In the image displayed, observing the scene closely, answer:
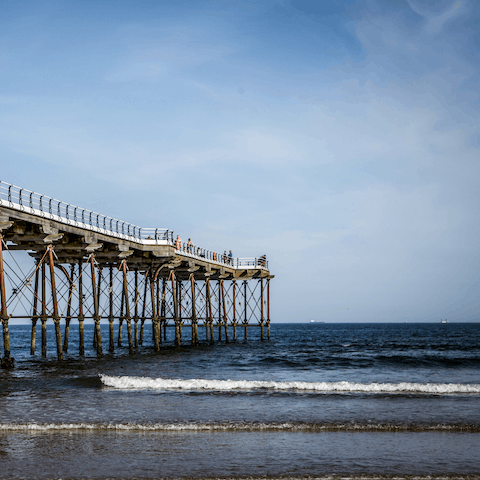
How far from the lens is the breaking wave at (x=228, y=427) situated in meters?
12.2

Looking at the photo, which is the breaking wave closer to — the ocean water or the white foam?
the ocean water

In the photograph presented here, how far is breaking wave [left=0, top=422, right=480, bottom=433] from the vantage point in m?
12.2

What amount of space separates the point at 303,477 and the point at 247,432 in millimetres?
3535

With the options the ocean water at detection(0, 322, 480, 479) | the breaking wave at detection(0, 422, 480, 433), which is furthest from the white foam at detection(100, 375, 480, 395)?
the breaking wave at detection(0, 422, 480, 433)

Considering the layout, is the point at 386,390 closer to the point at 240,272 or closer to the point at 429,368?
the point at 429,368

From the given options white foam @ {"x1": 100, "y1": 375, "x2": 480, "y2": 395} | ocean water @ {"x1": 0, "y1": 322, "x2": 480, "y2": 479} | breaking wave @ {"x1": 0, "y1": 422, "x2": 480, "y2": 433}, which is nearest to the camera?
ocean water @ {"x1": 0, "y1": 322, "x2": 480, "y2": 479}

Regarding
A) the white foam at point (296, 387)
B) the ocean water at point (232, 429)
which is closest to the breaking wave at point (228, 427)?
the ocean water at point (232, 429)

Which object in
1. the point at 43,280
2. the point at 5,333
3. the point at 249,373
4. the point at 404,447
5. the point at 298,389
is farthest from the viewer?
the point at 43,280

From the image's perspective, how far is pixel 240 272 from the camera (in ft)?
182

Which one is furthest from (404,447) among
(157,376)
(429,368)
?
(429,368)

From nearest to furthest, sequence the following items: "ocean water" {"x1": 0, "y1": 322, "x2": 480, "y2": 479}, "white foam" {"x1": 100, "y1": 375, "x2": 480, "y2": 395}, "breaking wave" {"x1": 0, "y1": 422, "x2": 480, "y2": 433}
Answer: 1. "ocean water" {"x1": 0, "y1": 322, "x2": 480, "y2": 479}
2. "breaking wave" {"x1": 0, "y1": 422, "x2": 480, "y2": 433}
3. "white foam" {"x1": 100, "y1": 375, "x2": 480, "y2": 395}

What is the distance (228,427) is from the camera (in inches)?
488

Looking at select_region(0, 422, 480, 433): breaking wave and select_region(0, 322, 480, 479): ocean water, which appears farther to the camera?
select_region(0, 422, 480, 433): breaking wave

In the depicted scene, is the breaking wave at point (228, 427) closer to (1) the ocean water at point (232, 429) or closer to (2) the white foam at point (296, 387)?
(1) the ocean water at point (232, 429)
